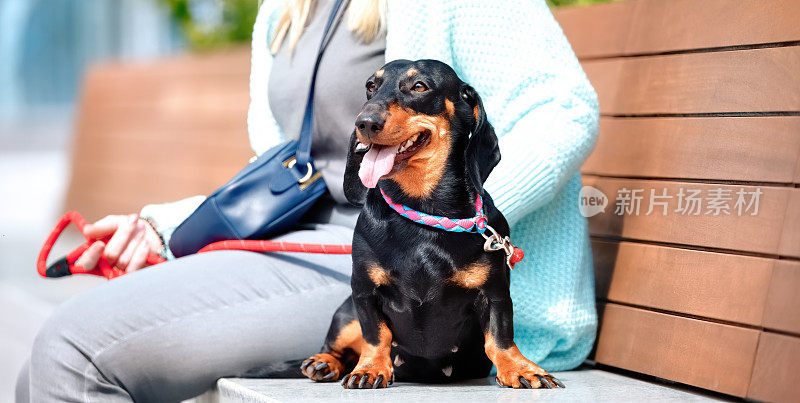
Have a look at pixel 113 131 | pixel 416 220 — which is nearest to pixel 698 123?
pixel 416 220

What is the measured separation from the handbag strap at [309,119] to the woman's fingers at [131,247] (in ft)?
1.43

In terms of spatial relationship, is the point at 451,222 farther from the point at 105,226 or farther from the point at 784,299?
the point at 105,226

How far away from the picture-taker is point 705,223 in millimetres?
1797

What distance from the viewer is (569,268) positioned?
5.90 ft

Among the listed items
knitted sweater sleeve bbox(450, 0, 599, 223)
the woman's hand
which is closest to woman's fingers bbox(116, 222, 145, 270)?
the woman's hand

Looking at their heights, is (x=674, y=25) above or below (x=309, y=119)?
above

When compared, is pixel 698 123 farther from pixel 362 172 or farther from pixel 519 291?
pixel 362 172

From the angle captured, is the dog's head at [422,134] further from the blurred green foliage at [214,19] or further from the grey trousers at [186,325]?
the blurred green foliage at [214,19]

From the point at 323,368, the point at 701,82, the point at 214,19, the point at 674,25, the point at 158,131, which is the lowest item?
the point at 323,368

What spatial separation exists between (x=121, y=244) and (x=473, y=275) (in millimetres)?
949

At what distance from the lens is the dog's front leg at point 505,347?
137 centimetres

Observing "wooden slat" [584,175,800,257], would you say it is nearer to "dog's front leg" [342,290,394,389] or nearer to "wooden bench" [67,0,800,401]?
"wooden bench" [67,0,800,401]

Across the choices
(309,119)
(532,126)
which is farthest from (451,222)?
(309,119)

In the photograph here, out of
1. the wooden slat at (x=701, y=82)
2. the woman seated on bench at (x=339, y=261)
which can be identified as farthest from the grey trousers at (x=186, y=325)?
the wooden slat at (x=701, y=82)
